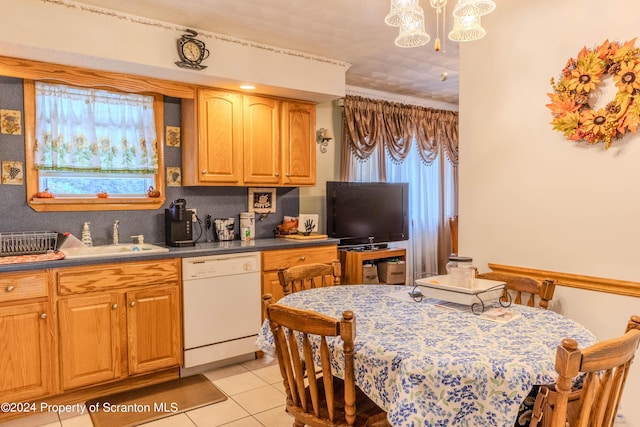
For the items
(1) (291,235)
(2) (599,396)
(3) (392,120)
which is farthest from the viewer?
(3) (392,120)

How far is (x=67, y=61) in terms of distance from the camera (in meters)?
2.87

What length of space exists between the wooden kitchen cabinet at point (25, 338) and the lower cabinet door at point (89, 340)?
3.2 inches

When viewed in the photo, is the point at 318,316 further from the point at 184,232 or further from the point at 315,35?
the point at 315,35

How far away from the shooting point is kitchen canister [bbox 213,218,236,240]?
385 cm

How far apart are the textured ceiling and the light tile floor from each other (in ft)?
8.50

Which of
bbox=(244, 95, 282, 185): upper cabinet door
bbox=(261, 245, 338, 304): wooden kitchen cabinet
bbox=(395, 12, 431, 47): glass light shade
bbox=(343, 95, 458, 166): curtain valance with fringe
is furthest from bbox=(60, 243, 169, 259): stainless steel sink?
bbox=(343, 95, 458, 166): curtain valance with fringe

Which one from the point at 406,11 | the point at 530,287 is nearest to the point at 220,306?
the point at 530,287

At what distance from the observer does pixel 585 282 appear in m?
2.33

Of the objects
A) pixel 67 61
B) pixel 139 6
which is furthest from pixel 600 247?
pixel 67 61

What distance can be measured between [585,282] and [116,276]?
282cm

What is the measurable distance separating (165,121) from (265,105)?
857mm

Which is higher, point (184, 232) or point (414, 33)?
point (414, 33)

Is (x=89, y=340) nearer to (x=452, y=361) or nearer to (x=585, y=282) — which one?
(x=452, y=361)

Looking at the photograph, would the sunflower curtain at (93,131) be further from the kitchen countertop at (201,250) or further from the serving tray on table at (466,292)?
the serving tray on table at (466,292)
